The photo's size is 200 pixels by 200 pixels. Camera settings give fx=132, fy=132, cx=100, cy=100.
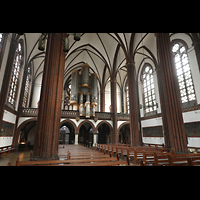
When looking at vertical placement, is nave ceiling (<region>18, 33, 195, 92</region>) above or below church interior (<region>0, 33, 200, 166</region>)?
above

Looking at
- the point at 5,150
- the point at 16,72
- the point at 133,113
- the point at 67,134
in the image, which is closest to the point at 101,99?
the point at 67,134

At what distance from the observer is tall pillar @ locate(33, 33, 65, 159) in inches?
221

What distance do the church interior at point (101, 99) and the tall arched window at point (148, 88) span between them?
15cm

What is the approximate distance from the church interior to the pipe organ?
5.3 inches

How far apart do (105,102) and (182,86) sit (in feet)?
43.4

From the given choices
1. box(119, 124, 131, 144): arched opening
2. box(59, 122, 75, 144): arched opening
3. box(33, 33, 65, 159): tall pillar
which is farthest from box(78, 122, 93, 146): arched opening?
box(33, 33, 65, 159): tall pillar

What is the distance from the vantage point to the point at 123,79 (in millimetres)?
25203

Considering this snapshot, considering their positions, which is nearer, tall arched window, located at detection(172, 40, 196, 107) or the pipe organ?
tall arched window, located at detection(172, 40, 196, 107)

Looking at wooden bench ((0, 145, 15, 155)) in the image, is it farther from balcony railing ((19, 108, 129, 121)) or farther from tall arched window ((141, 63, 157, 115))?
tall arched window ((141, 63, 157, 115))

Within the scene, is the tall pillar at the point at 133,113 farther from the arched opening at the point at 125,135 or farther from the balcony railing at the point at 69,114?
the arched opening at the point at 125,135

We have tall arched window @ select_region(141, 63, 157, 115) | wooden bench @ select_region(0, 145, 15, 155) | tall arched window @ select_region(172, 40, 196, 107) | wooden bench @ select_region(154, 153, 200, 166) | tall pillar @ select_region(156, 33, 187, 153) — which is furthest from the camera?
tall arched window @ select_region(141, 63, 157, 115)

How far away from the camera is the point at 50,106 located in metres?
6.12

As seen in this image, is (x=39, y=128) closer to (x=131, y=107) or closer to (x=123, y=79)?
(x=131, y=107)
